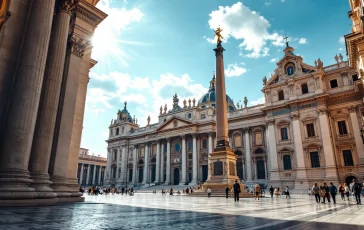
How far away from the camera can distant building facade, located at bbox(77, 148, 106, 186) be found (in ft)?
232

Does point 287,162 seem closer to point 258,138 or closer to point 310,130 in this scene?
point 310,130

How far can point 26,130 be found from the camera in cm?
773

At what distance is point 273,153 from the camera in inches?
1489

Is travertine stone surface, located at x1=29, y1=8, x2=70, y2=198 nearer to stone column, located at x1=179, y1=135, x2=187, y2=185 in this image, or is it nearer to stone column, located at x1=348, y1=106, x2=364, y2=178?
stone column, located at x1=348, y1=106, x2=364, y2=178

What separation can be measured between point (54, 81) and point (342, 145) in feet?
118

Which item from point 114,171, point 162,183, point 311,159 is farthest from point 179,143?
point 311,159

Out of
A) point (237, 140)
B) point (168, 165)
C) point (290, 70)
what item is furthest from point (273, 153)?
point (168, 165)

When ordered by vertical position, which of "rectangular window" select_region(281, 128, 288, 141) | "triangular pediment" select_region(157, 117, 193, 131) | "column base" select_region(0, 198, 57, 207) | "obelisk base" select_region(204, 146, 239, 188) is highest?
"triangular pediment" select_region(157, 117, 193, 131)

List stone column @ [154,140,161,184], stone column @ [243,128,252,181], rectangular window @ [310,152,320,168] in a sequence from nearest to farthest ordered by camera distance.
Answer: rectangular window @ [310,152,320,168]
stone column @ [243,128,252,181]
stone column @ [154,140,161,184]

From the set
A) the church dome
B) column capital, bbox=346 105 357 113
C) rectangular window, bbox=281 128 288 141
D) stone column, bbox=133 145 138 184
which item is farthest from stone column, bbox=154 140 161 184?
column capital, bbox=346 105 357 113

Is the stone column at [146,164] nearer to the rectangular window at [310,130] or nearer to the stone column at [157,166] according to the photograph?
the stone column at [157,166]

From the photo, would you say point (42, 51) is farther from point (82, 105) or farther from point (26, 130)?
point (82, 105)

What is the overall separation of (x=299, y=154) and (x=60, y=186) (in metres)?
33.6

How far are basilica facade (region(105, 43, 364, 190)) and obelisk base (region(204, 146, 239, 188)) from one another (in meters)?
0.89
